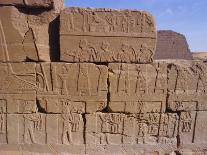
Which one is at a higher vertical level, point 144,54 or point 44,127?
point 144,54

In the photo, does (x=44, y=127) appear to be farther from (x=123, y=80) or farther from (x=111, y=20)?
(x=111, y=20)

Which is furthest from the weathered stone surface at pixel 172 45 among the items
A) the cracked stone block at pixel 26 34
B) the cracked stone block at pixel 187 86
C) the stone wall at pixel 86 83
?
the cracked stone block at pixel 26 34

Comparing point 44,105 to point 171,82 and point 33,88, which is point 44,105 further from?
point 171,82

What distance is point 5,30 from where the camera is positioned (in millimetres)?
5184

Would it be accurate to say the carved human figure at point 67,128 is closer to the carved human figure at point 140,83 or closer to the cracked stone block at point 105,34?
the cracked stone block at point 105,34

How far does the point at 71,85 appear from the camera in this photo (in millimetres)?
5383

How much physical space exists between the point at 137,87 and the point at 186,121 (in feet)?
3.55

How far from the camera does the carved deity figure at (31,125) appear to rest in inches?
213

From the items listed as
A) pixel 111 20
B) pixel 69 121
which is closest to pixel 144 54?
pixel 111 20

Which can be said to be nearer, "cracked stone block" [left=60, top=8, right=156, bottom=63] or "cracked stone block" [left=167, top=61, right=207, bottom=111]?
"cracked stone block" [left=60, top=8, right=156, bottom=63]

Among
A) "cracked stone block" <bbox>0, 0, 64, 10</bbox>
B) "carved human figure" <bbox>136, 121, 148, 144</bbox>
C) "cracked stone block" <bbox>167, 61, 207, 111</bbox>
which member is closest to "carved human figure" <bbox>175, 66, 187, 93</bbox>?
"cracked stone block" <bbox>167, 61, 207, 111</bbox>

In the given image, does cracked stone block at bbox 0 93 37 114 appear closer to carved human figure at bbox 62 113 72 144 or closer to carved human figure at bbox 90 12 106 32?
carved human figure at bbox 62 113 72 144

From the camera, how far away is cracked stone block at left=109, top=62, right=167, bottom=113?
17.8ft

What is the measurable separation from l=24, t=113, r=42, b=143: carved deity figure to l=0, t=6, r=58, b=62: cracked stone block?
2.97 ft
